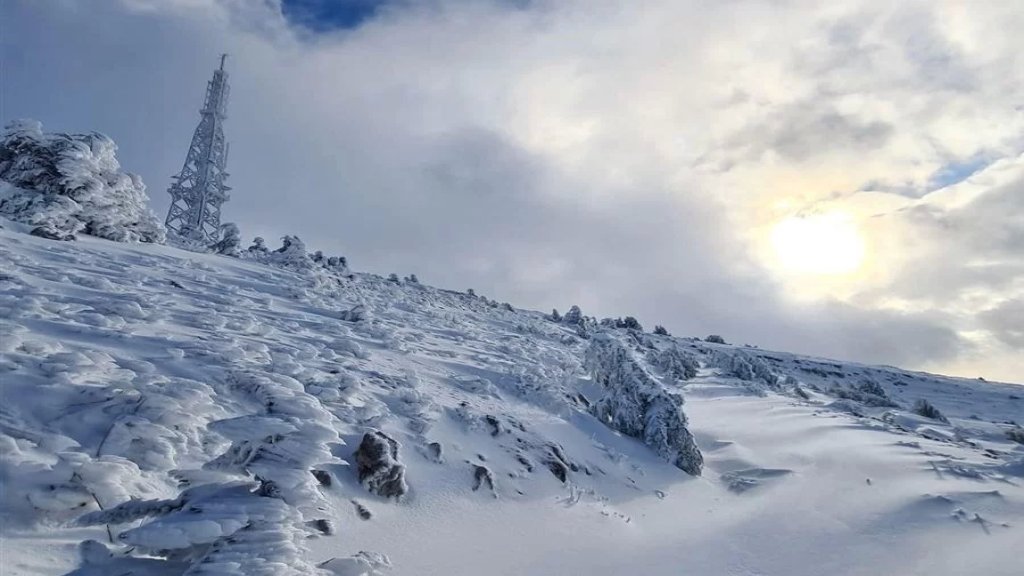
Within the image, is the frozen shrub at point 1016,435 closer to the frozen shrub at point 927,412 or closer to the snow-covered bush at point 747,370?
the frozen shrub at point 927,412

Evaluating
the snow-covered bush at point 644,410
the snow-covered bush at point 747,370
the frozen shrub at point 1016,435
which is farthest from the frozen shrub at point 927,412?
the snow-covered bush at point 644,410

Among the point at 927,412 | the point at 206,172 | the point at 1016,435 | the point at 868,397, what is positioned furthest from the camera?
the point at 206,172

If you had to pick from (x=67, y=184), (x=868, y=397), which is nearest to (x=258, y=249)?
(x=67, y=184)

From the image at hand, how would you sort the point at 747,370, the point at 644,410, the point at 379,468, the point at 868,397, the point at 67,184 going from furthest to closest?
the point at 747,370 → the point at 868,397 → the point at 67,184 → the point at 644,410 → the point at 379,468

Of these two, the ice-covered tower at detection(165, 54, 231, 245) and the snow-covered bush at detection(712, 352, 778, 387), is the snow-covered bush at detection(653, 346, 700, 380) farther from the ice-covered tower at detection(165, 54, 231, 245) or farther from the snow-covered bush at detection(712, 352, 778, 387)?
the ice-covered tower at detection(165, 54, 231, 245)

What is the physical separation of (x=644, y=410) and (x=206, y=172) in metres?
32.8

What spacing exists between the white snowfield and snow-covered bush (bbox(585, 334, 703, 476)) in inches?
1.9

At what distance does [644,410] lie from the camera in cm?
1176

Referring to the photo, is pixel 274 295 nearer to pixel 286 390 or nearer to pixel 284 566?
pixel 286 390

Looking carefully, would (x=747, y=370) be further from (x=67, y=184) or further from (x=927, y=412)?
(x=67, y=184)

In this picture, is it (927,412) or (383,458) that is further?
(927,412)

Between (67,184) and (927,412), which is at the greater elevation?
(67,184)

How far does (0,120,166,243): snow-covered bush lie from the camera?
47.6 feet

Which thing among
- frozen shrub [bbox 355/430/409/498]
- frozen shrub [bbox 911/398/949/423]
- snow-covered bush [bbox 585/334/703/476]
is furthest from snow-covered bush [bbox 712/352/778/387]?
frozen shrub [bbox 355/430/409/498]
